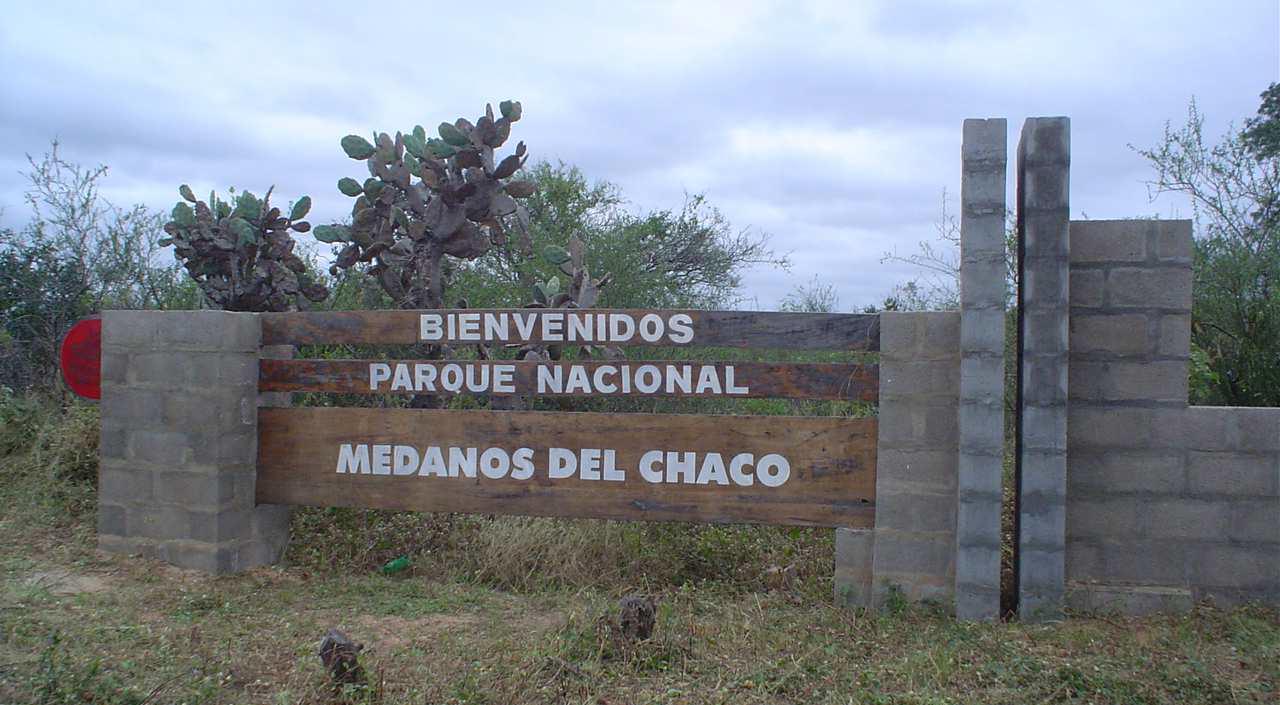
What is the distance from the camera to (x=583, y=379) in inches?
241

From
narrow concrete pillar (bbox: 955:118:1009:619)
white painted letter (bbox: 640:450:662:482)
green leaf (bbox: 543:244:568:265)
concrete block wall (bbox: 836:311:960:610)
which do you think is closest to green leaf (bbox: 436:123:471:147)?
green leaf (bbox: 543:244:568:265)

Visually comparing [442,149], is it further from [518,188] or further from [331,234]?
[331,234]

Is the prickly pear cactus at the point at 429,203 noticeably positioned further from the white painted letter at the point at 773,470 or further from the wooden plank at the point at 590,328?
the white painted letter at the point at 773,470

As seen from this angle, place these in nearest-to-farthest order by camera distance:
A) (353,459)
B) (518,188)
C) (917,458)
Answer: (917,458)
(353,459)
(518,188)

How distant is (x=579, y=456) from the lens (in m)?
6.12

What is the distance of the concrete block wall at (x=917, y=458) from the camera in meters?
5.56

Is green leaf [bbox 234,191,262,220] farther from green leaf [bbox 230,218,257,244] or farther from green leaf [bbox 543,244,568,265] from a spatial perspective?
green leaf [bbox 543,244,568,265]

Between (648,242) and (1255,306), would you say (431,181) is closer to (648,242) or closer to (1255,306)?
(648,242)

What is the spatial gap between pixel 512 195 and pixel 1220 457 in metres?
6.07

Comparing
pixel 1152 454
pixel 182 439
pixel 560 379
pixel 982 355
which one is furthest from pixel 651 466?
pixel 182 439

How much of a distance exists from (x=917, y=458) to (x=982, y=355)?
0.72m

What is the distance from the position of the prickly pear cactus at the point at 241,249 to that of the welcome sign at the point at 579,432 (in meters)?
2.24

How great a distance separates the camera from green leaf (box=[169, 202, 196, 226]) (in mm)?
8391

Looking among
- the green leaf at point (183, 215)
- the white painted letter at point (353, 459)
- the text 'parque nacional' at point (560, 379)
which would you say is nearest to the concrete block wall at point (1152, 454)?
the text 'parque nacional' at point (560, 379)
